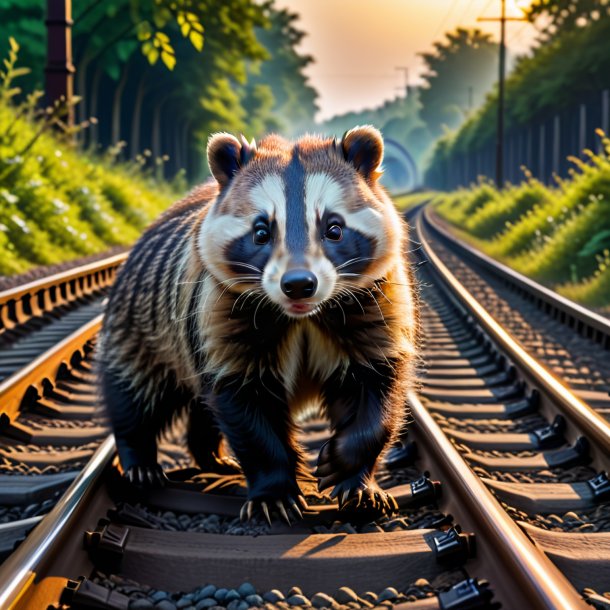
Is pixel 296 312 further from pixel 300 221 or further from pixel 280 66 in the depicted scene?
pixel 280 66

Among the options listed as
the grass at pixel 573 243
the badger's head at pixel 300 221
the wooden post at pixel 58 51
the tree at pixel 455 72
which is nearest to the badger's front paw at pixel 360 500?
the badger's head at pixel 300 221

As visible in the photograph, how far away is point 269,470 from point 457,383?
321 cm

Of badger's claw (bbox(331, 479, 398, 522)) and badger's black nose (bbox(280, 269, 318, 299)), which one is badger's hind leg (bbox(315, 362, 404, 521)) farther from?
badger's black nose (bbox(280, 269, 318, 299))

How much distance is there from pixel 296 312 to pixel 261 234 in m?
0.33

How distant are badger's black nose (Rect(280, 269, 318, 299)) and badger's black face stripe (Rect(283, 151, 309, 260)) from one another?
4.3 inches

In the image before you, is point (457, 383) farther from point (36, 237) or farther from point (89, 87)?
point (89, 87)

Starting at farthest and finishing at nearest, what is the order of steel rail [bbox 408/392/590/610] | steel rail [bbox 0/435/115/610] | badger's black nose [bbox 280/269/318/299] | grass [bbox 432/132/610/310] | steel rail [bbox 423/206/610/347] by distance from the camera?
grass [bbox 432/132/610/310]
steel rail [bbox 423/206/610/347]
badger's black nose [bbox 280/269/318/299]
steel rail [bbox 0/435/115/610]
steel rail [bbox 408/392/590/610]

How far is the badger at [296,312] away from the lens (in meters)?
3.48

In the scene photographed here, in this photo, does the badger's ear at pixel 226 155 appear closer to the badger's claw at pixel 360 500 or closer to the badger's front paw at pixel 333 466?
the badger's front paw at pixel 333 466

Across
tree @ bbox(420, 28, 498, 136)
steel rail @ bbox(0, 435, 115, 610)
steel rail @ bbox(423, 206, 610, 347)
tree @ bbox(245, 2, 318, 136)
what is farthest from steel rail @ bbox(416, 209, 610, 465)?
tree @ bbox(420, 28, 498, 136)

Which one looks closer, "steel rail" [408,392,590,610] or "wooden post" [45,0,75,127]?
"steel rail" [408,392,590,610]

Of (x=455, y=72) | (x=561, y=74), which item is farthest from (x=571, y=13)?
(x=455, y=72)

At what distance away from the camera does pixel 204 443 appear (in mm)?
4707

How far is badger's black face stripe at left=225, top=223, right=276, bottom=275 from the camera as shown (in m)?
3.47
